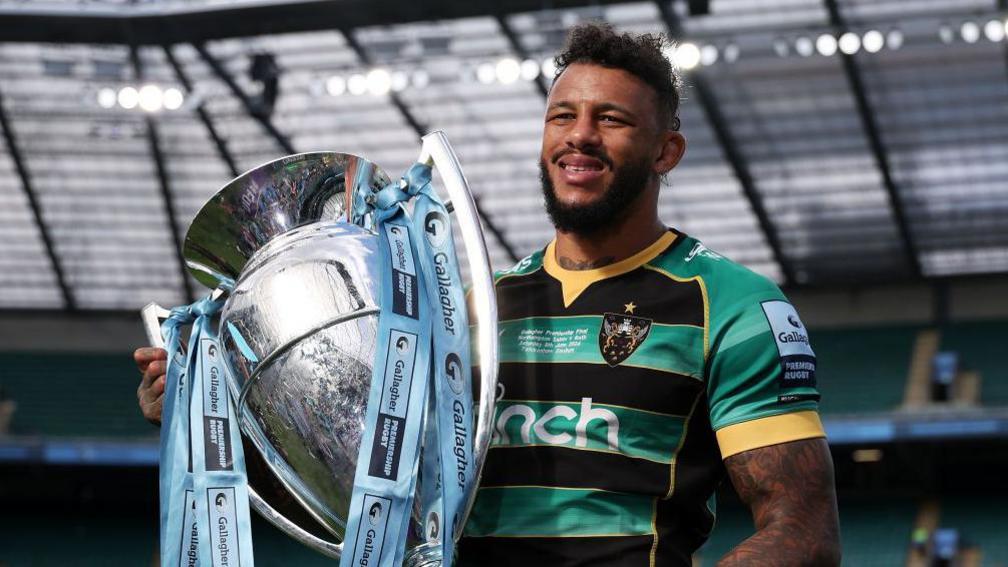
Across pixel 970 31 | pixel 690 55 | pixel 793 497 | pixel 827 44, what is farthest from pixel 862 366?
pixel 793 497

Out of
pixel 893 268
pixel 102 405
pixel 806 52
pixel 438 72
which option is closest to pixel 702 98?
pixel 806 52

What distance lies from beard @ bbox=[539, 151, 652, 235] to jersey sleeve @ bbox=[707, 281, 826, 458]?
9.8 inches

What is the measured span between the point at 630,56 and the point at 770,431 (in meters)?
0.59

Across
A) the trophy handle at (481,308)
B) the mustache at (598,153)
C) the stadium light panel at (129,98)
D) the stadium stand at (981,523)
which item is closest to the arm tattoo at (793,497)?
the trophy handle at (481,308)

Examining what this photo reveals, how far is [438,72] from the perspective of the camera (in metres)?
17.3

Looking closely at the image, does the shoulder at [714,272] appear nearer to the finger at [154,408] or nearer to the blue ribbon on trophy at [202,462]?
the blue ribbon on trophy at [202,462]

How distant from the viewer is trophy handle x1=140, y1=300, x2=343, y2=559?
6.63ft

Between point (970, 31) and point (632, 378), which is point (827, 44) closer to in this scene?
point (970, 31)

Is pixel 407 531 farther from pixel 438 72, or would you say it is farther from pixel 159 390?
pixel 438 72

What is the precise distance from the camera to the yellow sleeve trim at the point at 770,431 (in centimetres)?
192

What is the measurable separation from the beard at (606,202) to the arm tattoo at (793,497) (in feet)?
1.34

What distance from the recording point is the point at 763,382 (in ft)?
6.34

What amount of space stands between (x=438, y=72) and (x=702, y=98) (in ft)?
10.4

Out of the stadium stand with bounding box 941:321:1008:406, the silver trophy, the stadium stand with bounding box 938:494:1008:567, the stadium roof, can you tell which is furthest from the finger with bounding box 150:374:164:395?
the stadium stand with bounding box 941:321:1008:406
